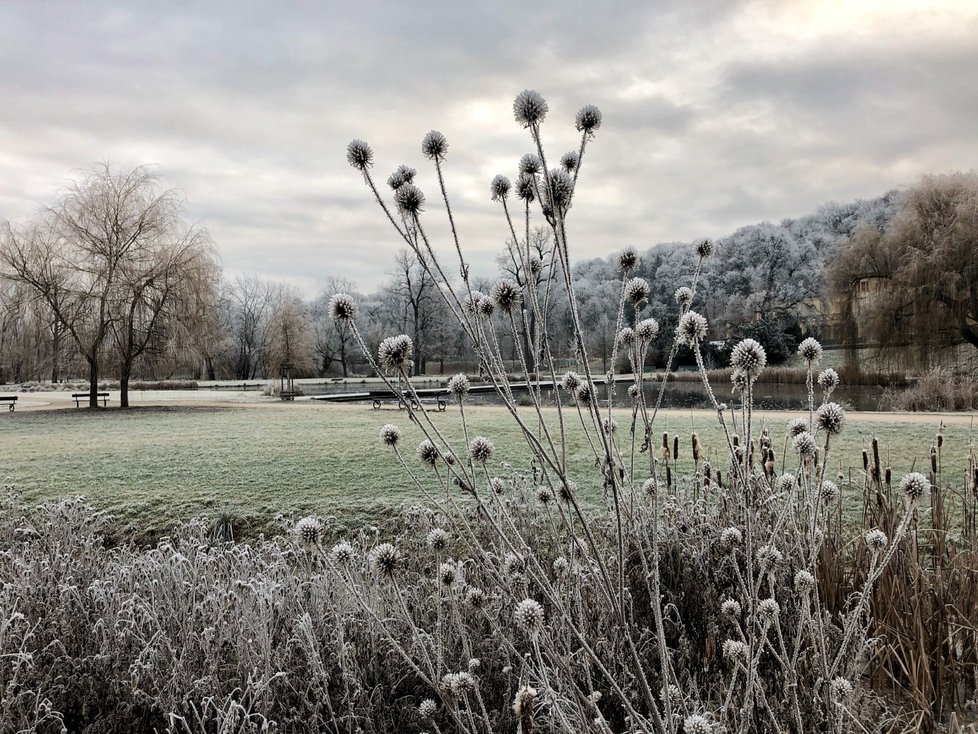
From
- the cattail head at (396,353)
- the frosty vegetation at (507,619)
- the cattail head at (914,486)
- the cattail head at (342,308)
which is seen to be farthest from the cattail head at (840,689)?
the cattail head at (342,308)

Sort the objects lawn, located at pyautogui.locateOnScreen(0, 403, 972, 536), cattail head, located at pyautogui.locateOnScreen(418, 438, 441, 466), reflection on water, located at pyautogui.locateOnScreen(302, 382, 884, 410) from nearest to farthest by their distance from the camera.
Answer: cattail head, located at pyautogui.locateOnScreen(418, 438, 441, 466) → lawn, located at pyautogui.locateOnScreen(0, 403, 972, 536) → reflection on water, located at pyautogui.locateOnScreen(302, 382, 884, 410)

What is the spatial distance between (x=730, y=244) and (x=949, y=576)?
131ft

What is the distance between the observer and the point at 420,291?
35219 millimetres

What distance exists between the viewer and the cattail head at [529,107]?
1.37 metres

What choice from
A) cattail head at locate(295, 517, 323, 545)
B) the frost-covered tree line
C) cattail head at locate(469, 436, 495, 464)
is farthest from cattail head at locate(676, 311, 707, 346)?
the frost-covered tree line

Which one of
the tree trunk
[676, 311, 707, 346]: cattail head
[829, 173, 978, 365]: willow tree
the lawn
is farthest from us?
[829, 173, 978, 365]: willow tree

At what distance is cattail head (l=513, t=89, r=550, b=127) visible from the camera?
4.50 ft

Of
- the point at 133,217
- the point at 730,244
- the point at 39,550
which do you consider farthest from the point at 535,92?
the point at 730,244

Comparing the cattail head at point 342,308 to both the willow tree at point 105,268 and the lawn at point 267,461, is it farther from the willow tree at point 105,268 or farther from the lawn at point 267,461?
the willow tree at point 105,268

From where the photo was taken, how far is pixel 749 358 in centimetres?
138

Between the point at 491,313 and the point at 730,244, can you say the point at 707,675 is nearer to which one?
the point at 491,313

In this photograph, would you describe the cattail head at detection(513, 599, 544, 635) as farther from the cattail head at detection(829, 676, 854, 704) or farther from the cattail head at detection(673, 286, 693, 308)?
the cattail head at detection(673, 286, 693, 308)

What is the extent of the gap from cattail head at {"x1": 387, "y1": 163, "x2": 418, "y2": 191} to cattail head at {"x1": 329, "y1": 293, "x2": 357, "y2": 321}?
301mm

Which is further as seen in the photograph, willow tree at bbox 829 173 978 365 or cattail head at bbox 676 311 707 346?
willow tree at bbox 829 173 978 365
